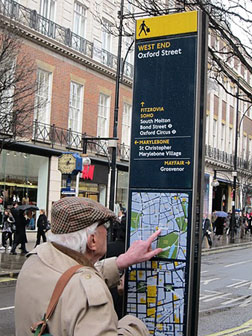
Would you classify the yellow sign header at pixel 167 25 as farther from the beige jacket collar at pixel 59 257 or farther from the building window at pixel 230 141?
the building window at pixel 230 141

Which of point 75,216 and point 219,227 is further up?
point 75,216

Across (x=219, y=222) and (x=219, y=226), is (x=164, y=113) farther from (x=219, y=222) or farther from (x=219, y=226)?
(x=219, y=222)

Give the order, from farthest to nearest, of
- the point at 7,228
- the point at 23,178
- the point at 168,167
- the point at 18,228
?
the point at 23,178 < the point at 7,228 < the point at 18,228 < the point at 168,167

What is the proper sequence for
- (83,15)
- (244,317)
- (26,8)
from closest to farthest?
(244,317), (26,8), (83,15)

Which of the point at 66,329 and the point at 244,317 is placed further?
the point at 244,317

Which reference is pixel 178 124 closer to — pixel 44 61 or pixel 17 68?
pixel 17 68

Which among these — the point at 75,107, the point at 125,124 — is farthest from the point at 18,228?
the point at 125,124

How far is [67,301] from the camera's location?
1834 millimetres

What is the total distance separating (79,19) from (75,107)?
4.83 meters

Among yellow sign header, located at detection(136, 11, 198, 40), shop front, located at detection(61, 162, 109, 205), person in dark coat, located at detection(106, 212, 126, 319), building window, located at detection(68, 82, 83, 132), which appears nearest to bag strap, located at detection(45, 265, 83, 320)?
person in dark coat, located at detection(106, 212, 126, 319)

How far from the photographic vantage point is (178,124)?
3.13 meters

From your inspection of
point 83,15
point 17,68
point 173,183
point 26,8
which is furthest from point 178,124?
point 83,15

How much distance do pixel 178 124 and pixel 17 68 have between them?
14048mm

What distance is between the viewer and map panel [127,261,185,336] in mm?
2973
